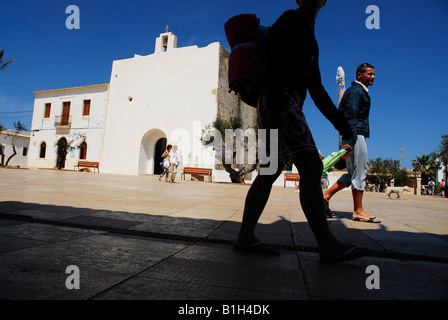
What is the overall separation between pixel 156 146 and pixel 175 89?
5099 mm

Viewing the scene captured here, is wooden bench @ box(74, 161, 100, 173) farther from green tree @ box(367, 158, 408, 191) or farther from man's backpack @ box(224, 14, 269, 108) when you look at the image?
green tree @ box(367, 158, 408, 191)

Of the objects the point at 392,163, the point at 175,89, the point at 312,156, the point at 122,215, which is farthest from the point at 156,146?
the point at 392,163

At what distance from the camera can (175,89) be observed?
2194 centimetres

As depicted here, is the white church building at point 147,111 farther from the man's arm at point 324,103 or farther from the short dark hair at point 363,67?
the man's arm at point 324,103

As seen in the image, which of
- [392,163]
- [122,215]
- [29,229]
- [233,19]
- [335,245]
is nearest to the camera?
[335,245]

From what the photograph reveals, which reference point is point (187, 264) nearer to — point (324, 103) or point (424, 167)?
point (324, 103)

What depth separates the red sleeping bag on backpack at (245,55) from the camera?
5.96 feet

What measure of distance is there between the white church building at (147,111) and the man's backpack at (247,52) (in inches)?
702

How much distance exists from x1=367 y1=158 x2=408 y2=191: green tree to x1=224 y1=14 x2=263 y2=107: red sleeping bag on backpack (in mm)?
43694

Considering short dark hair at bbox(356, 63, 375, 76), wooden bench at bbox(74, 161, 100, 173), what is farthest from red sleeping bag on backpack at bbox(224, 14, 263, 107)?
wooden bench at bbox(74, 161, 100, 173)

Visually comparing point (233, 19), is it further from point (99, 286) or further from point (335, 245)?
point (99, 286)

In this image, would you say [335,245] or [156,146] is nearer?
[335,245]

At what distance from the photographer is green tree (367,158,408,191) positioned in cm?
4052
